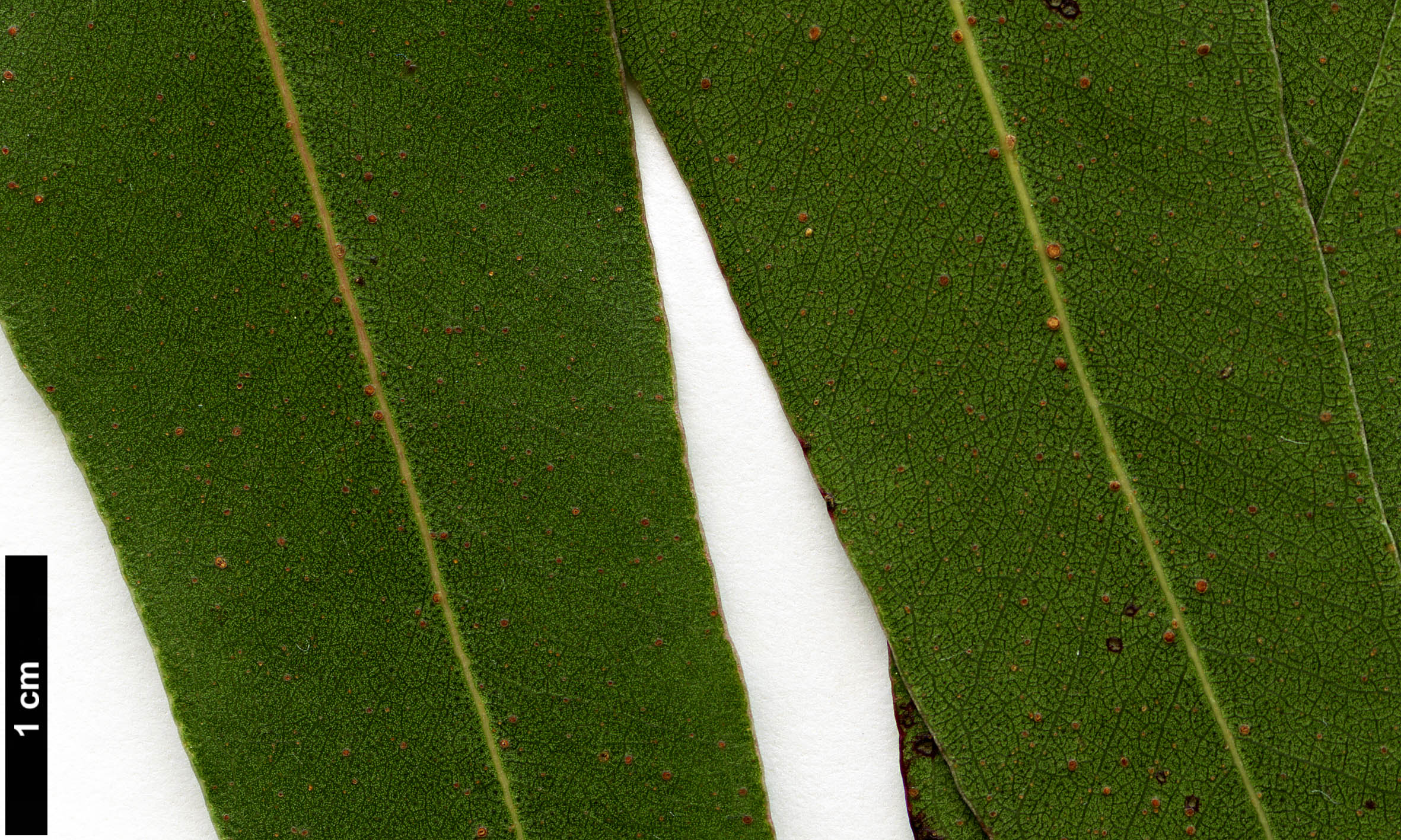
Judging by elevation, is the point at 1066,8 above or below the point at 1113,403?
above

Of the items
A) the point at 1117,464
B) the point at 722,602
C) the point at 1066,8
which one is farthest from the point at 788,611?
the point at 1066,8

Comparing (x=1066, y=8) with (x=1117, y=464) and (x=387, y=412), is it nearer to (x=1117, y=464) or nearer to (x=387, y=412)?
(x=1117, y=464)

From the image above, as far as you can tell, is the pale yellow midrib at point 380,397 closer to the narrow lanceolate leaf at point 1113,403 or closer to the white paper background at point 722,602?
the white paper background at point 722,602

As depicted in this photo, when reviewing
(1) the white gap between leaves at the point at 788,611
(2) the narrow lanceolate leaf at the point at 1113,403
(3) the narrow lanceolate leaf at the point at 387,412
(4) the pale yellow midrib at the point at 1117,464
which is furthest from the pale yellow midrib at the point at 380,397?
(4) the pale yellow midrib at the point at 1117,464

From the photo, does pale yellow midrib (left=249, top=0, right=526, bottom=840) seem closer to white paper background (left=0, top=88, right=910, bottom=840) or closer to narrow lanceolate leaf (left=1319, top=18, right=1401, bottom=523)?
white paper background (left=0, top=88, right=910, bottom=840)

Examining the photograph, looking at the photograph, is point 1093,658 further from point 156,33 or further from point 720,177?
point 156,33

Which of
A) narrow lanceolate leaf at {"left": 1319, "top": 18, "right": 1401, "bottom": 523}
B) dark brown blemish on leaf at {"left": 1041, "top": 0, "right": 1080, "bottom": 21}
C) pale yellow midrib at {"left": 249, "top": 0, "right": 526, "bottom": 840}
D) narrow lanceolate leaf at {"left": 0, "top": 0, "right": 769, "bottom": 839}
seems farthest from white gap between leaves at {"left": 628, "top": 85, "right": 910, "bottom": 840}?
narrow lanceolate leaf at {"left": 1319, "top": 18, "right": 1401, "bottom": 523}
